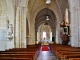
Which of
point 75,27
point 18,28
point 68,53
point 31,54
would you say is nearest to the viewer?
point 31,54

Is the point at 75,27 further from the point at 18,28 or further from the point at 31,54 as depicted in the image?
the point at 31,54

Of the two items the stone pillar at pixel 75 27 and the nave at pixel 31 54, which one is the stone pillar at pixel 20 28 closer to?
the nave at pixel 31 54

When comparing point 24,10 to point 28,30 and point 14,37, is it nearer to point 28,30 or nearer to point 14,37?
point 14,37

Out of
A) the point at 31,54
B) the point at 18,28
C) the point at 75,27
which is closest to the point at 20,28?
the point at 18,28

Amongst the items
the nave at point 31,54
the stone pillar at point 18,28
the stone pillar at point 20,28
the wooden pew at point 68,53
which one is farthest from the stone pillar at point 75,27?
the stone pillar at point 18,28

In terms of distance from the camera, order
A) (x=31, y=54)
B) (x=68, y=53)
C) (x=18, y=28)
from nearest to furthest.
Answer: (x=31, y=54), (x=68, y=53), (x=18, y=28)

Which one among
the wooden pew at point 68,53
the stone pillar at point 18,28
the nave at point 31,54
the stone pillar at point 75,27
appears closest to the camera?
the nave at point 31,54

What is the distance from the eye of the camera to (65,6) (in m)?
20.7

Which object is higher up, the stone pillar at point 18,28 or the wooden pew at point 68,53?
the stone pillar at point 18,28

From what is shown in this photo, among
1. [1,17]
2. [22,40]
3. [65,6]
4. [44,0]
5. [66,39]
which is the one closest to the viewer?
[1,17]

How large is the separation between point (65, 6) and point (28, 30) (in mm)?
5857

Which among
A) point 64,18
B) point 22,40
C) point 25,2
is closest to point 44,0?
point 64,18

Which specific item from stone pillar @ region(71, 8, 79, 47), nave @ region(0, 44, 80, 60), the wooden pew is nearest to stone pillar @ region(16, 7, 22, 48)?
nave @ region(0, 44, 80, 60)

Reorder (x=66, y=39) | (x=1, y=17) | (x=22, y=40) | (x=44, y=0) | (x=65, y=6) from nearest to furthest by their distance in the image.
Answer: (x=1, y=17) < (x=22, y=40) < (x=66, y=39) < (x=65, y=6) < (x=44, y=0)
